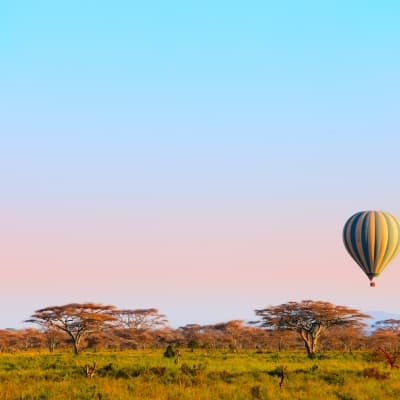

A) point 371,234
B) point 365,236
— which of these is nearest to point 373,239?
point 371,234

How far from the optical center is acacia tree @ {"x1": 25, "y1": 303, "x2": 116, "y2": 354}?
5997 cm

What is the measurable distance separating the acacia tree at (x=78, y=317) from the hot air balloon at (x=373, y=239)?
2514 centimetres

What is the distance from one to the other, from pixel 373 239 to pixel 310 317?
60.8 ft

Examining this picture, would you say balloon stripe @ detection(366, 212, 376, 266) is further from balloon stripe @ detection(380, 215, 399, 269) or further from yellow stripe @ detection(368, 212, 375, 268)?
balloon stripe @ detection(380, 215, 399, 269)

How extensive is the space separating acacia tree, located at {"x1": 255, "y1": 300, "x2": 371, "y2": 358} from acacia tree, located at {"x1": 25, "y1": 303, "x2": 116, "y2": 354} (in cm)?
1522

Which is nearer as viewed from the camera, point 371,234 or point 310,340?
point 371,234

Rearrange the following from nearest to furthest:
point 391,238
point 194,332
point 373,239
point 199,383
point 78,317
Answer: point 199,383
point 373,239
point 391,238
point 78,317
point 194,332

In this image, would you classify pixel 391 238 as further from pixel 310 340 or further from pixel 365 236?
pixel 310 340

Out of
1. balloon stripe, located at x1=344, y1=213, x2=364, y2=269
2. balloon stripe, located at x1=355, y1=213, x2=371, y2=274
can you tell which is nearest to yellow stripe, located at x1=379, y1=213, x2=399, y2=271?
balloon stripe, located at x1=355, y1=213, x2=371, y2=274

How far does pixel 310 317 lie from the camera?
60719 millimetres

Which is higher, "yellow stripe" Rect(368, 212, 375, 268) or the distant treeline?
"yellow stripe" Rect(368, 212, 375, 268)

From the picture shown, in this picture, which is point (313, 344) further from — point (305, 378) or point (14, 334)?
point (14, 334)

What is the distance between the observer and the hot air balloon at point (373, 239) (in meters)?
44.0

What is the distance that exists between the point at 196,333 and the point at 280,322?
3189cm
